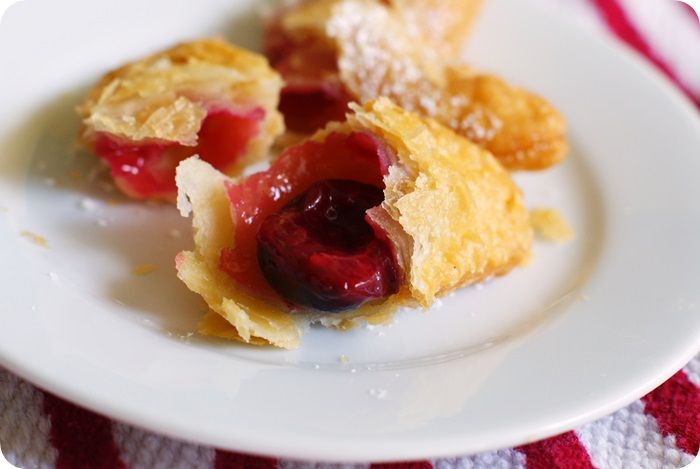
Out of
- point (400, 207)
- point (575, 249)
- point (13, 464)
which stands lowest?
point (13, 464)

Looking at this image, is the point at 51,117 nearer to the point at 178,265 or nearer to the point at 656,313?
the point at 178,265

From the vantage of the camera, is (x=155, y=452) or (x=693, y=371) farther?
(x=693, y=371)

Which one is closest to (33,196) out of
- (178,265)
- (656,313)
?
(178,265)

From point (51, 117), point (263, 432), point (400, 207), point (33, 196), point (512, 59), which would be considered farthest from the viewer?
point (512, 59)

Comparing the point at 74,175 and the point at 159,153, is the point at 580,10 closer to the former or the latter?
the point at 159,153

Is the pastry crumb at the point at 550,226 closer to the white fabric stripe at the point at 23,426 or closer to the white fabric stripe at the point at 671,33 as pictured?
the white fabric stripe at the point at 671,33

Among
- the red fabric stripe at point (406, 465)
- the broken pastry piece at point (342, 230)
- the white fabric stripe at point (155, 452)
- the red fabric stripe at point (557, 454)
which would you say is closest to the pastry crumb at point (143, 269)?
the broken pastry piece at point (342, 230)

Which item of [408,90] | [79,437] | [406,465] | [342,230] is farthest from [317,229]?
[408,90]
